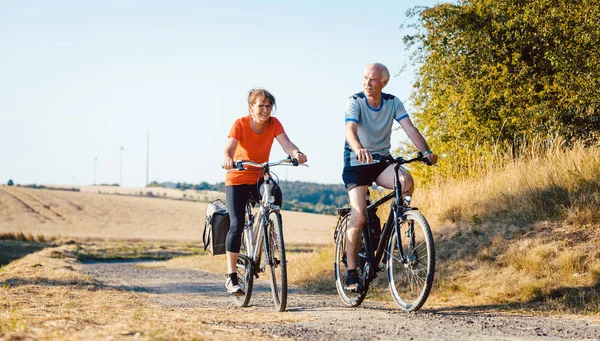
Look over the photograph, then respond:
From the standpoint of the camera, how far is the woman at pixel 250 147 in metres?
8.13

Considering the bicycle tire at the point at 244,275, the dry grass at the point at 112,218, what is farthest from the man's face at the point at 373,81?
the dry grass at the point at 112,218

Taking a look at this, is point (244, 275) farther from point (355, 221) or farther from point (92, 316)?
point (92, 316)

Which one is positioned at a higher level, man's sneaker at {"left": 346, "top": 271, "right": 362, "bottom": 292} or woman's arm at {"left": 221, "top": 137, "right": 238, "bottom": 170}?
woman's arm at {"left": 221, "top": 137, "right": 238, "bottom": 170}

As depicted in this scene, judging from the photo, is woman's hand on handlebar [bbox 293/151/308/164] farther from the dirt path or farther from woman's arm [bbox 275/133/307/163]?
the dirt path

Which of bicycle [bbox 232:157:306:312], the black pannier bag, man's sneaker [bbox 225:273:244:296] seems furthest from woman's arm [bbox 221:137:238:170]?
man's sneaker [bbox 225:273:244:296]

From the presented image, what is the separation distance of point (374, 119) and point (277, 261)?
1843 mm

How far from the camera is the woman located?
320 inches

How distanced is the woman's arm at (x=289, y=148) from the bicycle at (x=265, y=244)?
7cm

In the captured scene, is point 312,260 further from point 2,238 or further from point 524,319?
point 2,238

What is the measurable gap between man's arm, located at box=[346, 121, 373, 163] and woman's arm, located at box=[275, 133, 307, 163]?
2.55 ft

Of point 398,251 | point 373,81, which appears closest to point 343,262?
point 398,251

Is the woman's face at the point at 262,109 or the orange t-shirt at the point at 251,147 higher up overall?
the woman's face at the point at 262,109

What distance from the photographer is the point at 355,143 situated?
7.13 m

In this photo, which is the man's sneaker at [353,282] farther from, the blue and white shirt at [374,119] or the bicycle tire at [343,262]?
the blue and white shirt at [374,119]
